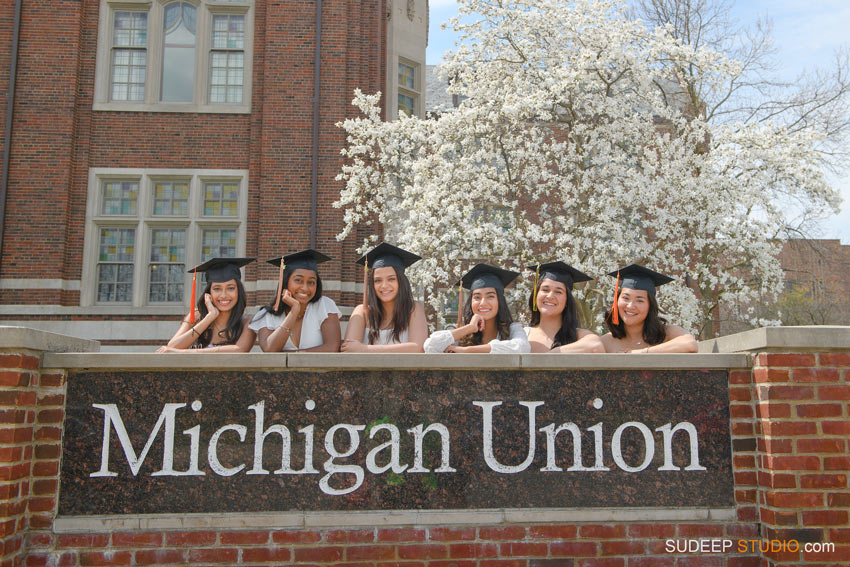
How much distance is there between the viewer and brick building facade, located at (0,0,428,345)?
1197 cm

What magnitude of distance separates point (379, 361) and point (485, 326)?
1.07 meters

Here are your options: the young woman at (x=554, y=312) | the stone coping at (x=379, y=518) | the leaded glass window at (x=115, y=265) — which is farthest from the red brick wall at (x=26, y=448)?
the leaded glass window at (x=115, y=265)

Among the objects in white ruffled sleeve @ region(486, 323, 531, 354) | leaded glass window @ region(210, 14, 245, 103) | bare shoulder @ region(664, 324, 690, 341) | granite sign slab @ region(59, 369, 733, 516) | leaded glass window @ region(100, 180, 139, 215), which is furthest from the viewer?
leaded glass window @ region(210, 14, 245, 103)

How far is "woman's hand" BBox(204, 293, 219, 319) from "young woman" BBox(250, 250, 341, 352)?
0.25 meters

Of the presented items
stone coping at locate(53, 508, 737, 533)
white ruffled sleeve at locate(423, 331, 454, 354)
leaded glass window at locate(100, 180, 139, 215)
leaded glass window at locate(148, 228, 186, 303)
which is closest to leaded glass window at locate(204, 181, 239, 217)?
leaded glass window at locate(148, 228, 186, 303)

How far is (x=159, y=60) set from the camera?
1278 centimetres

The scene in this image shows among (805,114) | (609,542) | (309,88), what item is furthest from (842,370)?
(805,114)

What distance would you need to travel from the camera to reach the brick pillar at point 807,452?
3322 mm

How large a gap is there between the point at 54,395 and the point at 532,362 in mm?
2397

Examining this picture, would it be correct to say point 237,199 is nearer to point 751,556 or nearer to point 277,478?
point 277,478

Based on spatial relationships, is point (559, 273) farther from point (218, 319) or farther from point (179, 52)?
point (179, 52)

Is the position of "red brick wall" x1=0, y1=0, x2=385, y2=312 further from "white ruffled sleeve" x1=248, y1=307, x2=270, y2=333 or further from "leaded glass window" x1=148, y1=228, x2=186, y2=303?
"white ruffled sleeve" x1=248, y1=307, x2=270, y2=333

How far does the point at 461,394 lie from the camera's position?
11.6 ft

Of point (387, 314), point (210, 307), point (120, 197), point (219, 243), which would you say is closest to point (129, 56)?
point (120, 197)
